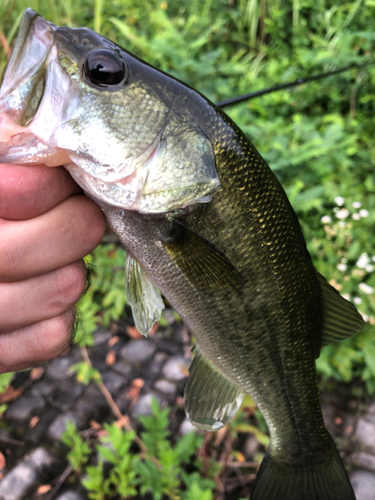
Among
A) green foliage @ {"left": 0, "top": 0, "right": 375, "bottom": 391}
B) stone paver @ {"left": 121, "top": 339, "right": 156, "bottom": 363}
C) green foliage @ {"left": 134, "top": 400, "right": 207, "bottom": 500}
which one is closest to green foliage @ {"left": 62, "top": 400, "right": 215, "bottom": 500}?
green foliage @ {"left": 134, "top": 400, "right": 207, "bottom": 500}

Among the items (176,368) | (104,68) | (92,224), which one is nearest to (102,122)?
(104,68)

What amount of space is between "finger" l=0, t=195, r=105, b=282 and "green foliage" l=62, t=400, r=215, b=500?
3.48 ft

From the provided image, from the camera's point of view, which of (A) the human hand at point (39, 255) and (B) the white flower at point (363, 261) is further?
(B) the white flower at point (363, 261)

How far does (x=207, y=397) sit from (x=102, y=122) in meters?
0.97

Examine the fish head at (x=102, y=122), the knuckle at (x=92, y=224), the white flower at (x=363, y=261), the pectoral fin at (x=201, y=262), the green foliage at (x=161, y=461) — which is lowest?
the green foliage at (x=161, y=461)

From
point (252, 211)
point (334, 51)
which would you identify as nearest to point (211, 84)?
point (334, 51)

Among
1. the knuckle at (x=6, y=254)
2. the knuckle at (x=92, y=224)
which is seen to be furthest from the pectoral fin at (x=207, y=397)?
the knuckle at (x=6, y=254)

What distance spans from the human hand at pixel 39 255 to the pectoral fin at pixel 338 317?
2.57 feet

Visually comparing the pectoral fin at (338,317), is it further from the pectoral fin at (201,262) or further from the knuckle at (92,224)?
the knuckle at (92,224)

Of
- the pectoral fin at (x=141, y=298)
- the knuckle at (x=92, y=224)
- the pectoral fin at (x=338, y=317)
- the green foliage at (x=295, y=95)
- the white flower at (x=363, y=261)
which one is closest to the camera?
the knuckle at (x=92, y=224)

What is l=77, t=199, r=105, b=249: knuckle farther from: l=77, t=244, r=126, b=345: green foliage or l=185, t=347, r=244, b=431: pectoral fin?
l=77, t=244, r=126, b=345: green foliage

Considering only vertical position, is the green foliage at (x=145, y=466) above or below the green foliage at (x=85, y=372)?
below

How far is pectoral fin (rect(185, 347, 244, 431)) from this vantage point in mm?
1178

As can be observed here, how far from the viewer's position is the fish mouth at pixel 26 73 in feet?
2.16
